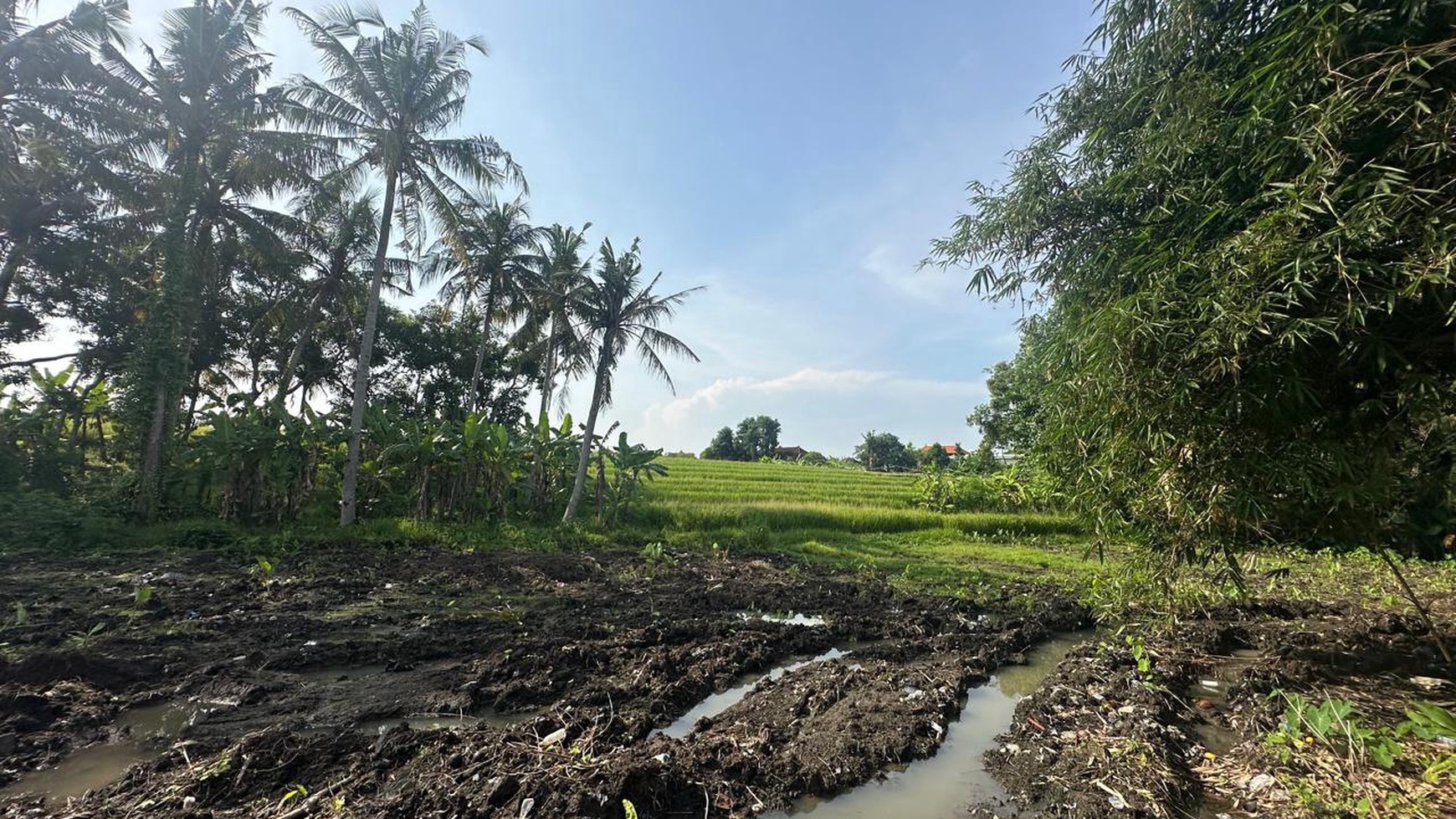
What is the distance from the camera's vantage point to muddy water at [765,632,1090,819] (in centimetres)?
355

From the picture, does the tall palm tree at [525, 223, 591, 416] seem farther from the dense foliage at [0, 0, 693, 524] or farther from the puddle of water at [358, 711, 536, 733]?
Result: the puddle of water at [358, 711, 536, 733]

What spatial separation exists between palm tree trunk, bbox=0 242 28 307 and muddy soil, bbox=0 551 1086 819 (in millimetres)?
11121

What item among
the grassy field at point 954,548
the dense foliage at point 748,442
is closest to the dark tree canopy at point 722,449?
the dense foliage at point 748,442

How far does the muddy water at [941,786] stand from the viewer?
3551 mm

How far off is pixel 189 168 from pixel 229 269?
4893 mm

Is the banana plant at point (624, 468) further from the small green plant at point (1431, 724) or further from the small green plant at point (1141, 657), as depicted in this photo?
the small green plant at point (1431, 724)

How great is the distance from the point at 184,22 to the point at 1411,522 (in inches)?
1003

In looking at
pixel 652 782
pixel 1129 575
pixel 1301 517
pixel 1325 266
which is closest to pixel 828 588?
pixel 1129 575

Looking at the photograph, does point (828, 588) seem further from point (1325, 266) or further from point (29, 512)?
point (29, 512)

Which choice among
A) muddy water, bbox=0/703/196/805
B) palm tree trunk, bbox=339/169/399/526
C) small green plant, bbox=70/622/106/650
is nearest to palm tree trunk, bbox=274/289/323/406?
palm tree trunk, bbox=339/169/399/526

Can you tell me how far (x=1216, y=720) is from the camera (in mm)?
4859

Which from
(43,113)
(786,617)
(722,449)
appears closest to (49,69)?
(43,113)

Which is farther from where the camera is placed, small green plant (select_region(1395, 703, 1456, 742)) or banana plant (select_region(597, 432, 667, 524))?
banana plant (select_region(597, 432, 667, 524))

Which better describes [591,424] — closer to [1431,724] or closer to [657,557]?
[657,557]
